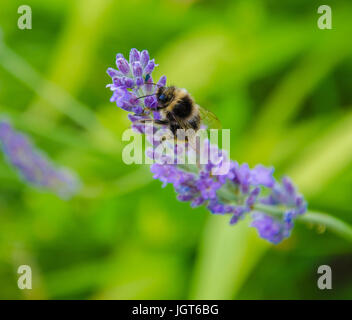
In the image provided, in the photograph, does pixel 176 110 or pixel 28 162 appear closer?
pixel 176 110

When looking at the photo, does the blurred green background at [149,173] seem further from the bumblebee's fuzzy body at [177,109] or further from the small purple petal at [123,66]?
the small purple petal at [123,66]

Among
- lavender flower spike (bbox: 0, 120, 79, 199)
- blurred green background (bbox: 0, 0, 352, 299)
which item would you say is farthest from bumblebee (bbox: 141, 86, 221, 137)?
blurred green background (bbox: 0, 0, 352, 299)

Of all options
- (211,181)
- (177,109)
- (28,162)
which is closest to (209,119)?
(177,109)

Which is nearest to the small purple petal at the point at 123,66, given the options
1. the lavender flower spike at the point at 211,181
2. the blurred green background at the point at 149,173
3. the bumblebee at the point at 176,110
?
the lavender flower spike at the point at 211,181

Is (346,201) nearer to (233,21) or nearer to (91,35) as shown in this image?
(233,21)


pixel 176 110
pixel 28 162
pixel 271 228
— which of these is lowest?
pixel 271 228

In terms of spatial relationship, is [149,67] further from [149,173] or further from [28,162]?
[149,173]
